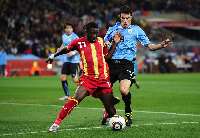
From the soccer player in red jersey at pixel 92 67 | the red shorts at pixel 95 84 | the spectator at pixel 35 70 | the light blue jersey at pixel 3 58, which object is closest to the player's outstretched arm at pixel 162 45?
the soccer player in red jersey at pixel 92 67

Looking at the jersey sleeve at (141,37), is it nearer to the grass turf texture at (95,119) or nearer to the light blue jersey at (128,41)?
the light blue jersey at (128,41)

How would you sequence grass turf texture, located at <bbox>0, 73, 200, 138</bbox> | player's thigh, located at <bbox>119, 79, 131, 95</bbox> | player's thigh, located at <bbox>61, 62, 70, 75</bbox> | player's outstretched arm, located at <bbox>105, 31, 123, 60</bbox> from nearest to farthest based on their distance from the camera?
grass turf texture, located at <bbox>0, 73, 200, 138</bbox>, player's outstretched arm, located at <bbox>105, 31, 123, 60</bbox>, player's thigh, located at <bbox>119, 79, 131, 95</bbox>, player's thigh, located at <bbox>61, 62, 70, 75</bbox>

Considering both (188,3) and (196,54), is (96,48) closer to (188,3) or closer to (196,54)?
(196,54)

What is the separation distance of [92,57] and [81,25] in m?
34.2

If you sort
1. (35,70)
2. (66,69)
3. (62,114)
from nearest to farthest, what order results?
1. (62,114)
2. (66,69)
3. (35,70)

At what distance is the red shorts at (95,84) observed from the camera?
8.20 meters

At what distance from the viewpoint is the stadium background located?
3612cm

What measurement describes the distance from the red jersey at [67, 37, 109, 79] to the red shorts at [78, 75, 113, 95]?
0.24 feet

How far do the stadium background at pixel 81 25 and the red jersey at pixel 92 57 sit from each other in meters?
27.1

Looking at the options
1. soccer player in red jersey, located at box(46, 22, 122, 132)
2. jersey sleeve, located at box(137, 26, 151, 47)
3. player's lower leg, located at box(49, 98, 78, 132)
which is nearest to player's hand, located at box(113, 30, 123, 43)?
soccer player in red jersey, located at box(46, 22, 122, 132)

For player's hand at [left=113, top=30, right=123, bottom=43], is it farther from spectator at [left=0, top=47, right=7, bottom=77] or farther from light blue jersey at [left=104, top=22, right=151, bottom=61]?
spectator at [left=0, top=47, right=7, bottom=77]

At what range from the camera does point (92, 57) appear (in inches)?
325

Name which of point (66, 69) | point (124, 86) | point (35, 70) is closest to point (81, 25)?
point (35, 70)

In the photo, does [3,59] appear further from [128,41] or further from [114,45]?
[114,45]
